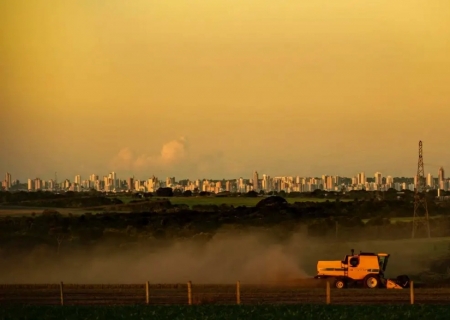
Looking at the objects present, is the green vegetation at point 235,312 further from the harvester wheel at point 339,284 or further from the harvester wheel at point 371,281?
the harvester wheel at point 339,284

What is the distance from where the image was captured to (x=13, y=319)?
3906 cm

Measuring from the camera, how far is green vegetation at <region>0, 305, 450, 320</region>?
38844 mm

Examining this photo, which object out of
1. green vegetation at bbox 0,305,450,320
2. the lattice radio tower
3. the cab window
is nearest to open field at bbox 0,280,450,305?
the cab window

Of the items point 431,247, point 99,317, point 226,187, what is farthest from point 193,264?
point 226,187

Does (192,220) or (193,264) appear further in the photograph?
(192,220)

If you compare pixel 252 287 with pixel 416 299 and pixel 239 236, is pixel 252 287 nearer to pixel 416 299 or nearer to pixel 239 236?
pixel 416 299

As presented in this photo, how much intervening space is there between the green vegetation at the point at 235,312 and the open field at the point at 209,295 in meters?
4.59

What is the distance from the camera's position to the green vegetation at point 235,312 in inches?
1529

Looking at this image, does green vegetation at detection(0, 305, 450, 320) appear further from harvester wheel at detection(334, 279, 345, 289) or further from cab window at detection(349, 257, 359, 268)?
cab window at detection(349, 257, 359, 268)

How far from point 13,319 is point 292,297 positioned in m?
18.2

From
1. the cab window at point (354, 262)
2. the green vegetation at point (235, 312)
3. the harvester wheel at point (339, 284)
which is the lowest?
the harvester wheel at point (339, 284)

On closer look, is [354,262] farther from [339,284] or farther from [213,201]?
[213,201]

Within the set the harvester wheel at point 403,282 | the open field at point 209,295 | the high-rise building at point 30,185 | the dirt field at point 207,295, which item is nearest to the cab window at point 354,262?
the open field at point 209,295

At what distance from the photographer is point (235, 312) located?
132 feet
